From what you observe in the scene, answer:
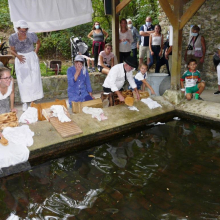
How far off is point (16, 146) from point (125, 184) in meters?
1.66

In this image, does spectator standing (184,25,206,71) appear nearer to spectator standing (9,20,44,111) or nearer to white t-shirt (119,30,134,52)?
white t-shirt (119,30,134,52)

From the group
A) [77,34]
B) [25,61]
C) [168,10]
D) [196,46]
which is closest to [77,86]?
[25,61]

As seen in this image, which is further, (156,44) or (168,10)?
(156,44)

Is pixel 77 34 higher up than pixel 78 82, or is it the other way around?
pixel 77 34

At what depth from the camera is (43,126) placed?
172 inches

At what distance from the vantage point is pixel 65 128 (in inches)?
173

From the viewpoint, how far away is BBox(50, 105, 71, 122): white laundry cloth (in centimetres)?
454

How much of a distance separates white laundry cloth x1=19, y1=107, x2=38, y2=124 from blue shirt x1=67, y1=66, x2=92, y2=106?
0.93 metres

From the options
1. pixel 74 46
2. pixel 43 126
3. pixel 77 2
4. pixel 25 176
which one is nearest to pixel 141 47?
pixel 74 46

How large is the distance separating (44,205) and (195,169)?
6.74 ft

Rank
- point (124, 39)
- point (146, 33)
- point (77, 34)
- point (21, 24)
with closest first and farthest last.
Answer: point (21, 24), point (124, 39), point (146, 33), point (77, 34)

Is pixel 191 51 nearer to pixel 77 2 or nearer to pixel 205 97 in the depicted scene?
pixel 205 97

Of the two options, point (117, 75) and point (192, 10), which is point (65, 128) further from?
point (192, 10)

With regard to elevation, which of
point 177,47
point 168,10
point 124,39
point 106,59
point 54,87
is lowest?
point 54,87
